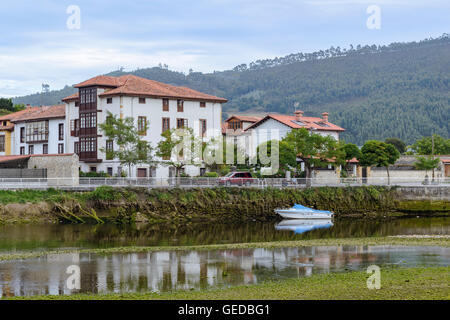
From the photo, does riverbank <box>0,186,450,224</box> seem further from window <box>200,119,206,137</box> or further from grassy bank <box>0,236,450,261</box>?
window <box>200,119,206,137</box>

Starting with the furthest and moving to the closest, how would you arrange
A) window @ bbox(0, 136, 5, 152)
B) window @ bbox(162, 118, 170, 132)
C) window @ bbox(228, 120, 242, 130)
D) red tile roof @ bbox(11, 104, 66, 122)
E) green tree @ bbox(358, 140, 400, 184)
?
window @ bbox(228, 120, 242, 130) → window @ bbox(0, 136, 5, 152) → red tile roof @ bbox(11, 104, 66, 122) → green tree @ bbox(358, 140, 400, 184) → window @ bbox(162, 118, 170, 132)

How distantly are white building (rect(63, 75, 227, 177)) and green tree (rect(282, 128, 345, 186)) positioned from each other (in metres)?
11.4

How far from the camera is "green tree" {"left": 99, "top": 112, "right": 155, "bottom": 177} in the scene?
64188 millimetres

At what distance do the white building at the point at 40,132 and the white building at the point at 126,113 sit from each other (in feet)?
8.07

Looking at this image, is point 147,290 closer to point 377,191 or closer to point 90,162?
point 377,191

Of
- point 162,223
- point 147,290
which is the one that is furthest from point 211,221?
point 147,290

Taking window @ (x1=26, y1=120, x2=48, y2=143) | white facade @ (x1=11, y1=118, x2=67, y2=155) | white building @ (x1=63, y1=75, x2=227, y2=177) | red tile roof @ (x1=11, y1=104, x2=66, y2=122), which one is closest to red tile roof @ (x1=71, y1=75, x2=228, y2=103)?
white building @ (x1=63, y1=75, x2=227, y2=177)

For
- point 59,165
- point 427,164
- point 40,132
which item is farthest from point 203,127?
point 427,164

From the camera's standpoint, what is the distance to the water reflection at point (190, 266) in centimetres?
2388

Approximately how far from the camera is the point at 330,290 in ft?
70.9

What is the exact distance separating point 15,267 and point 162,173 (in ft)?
150

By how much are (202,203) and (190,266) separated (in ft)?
88.1

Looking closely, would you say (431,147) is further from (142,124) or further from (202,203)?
(202,203)
